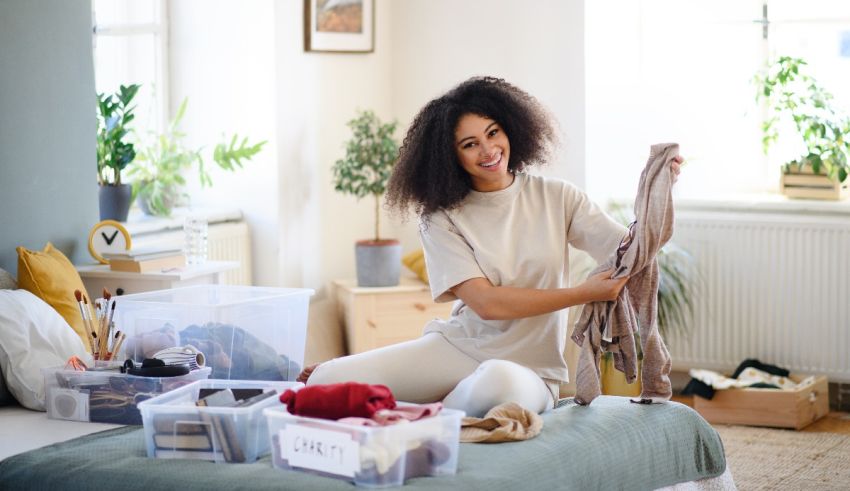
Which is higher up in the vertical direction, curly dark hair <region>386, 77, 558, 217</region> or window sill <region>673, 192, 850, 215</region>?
curly dark hair <region>386, 77, 558, 217</region>

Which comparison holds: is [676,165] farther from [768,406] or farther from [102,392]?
[768,406]

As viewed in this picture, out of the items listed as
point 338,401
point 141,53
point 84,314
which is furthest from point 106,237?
point 338,401

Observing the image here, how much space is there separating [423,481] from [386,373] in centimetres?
66

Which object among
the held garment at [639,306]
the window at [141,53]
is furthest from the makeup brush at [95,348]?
the window at [141,53]

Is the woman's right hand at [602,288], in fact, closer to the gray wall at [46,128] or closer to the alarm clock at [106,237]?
the alarm clock at [106,237]

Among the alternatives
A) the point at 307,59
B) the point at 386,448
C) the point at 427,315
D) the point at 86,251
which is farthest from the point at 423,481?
the point at 307,59

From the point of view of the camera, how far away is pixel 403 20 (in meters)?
5.01

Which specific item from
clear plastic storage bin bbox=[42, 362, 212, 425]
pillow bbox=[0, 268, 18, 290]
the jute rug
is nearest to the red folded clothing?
clear plastic storage bin bbox=[42, 362, 212, 425]

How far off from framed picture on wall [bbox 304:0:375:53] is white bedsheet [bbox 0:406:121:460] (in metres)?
2.16

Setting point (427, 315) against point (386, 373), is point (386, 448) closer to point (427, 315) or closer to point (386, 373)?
point (386, 373)

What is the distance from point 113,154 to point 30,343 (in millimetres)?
1199

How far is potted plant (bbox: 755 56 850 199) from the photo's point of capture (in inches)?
171

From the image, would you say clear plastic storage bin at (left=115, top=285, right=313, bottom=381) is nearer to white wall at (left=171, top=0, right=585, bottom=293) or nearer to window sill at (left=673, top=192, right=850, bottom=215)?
white wall at (left=171, top=0, right=585, bottom=293)

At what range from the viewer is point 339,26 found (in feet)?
15.5
